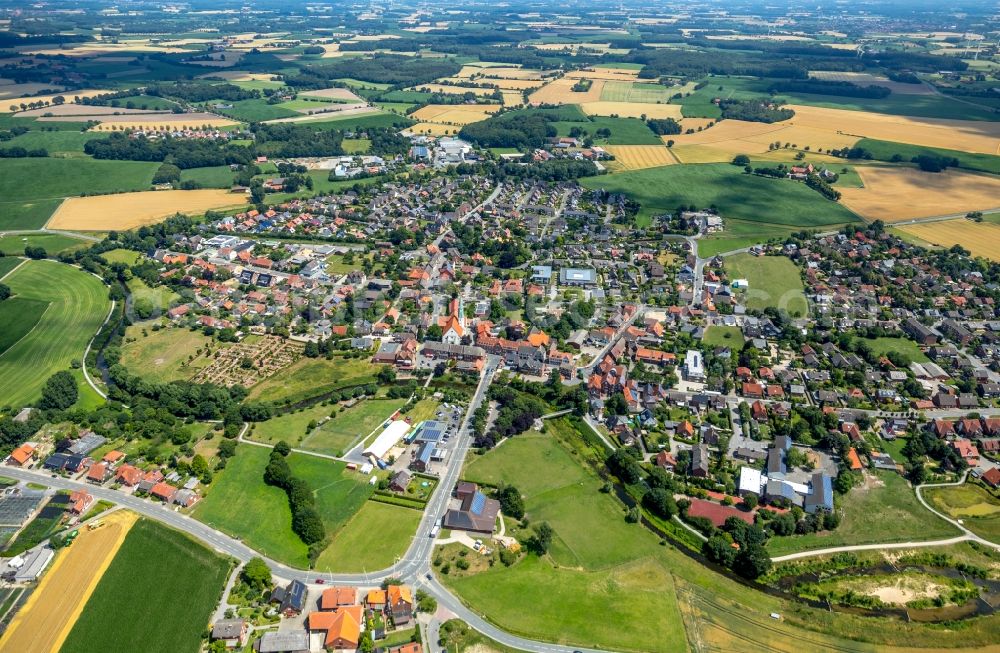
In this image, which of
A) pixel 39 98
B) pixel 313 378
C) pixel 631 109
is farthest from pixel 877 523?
pixel 39 98

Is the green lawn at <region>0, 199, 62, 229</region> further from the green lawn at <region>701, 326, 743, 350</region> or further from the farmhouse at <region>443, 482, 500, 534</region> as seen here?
the green lawn at <region>701, 326, 743, 350</region>

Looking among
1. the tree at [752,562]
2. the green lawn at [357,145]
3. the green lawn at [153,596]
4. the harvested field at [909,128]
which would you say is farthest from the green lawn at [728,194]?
the green lawn at [153,596]

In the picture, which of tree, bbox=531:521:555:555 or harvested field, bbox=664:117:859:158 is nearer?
tree, bbox=531:521:555:555

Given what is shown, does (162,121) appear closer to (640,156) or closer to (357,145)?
(357,145)

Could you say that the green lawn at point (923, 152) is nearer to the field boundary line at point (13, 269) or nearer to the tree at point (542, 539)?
the tree at point (542, 539)

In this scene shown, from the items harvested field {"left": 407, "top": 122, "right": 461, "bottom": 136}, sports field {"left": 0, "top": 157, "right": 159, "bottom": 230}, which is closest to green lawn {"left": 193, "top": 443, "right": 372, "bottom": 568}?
sports field {"left": 0, "top": 157, "right": 159, "bottom": 230}
